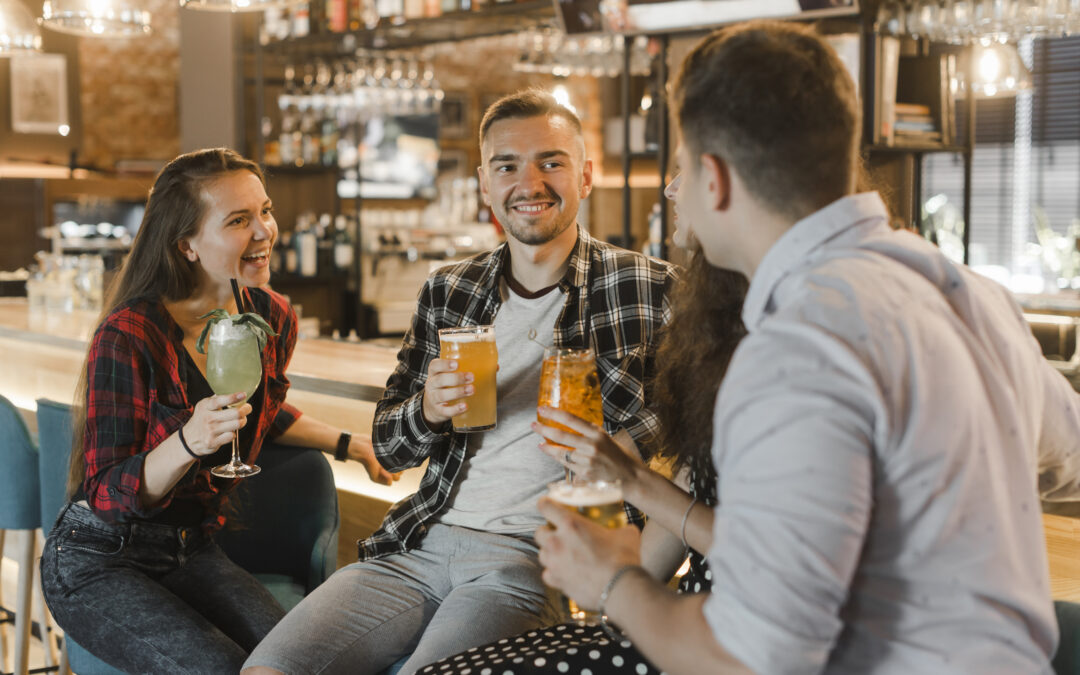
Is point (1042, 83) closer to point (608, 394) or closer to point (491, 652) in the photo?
point (608, 394)

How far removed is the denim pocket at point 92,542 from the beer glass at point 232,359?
246 mm

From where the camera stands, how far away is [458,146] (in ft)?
28.1

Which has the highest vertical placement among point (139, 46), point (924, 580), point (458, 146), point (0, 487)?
point (139, 46)

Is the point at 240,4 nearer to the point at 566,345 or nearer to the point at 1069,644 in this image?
the point at 566,345

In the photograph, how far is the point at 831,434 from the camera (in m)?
0.94

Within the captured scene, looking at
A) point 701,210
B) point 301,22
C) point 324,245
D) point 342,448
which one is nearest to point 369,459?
point 342,448

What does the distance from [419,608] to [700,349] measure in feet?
2.51

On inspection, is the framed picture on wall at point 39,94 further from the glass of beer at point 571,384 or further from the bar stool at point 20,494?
the glass of beer at point 571,384

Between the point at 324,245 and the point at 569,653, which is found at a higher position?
the point at 324,245

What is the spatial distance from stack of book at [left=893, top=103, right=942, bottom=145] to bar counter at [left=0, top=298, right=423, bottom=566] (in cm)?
A: 231

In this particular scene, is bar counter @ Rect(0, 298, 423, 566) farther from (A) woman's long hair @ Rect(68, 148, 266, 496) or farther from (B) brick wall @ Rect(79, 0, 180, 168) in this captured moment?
(B) brick wall @ Rect(79, 0, 180, 168)

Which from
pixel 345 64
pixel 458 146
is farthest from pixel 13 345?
pixel 458 146

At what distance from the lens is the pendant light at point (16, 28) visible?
14.3 feet

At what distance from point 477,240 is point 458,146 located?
54.0 inches
